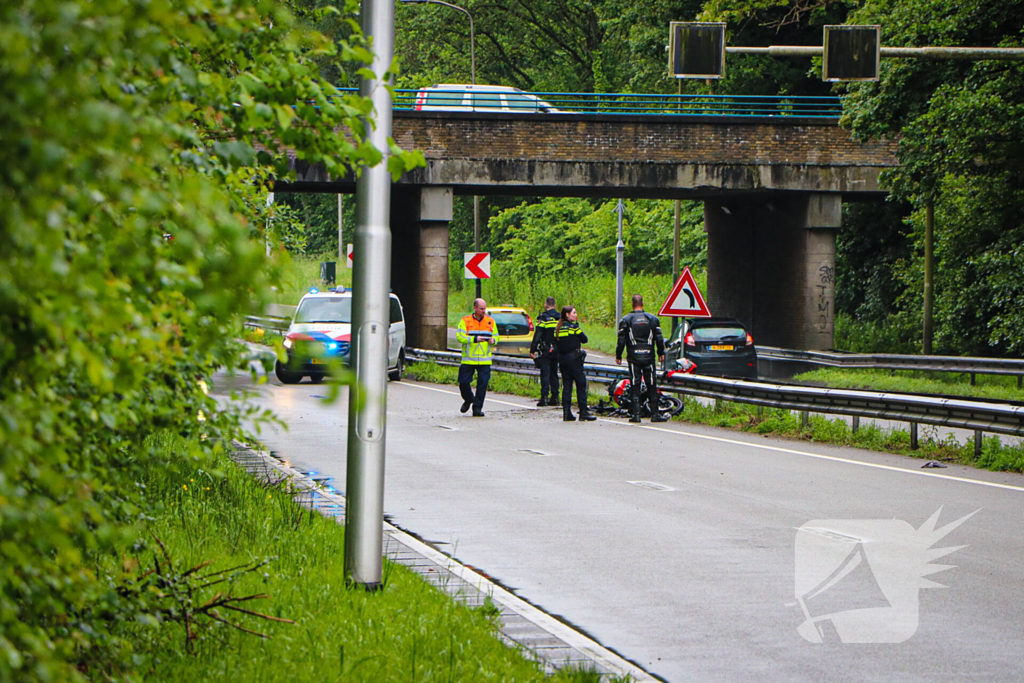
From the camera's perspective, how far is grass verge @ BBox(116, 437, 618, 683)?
5184mm

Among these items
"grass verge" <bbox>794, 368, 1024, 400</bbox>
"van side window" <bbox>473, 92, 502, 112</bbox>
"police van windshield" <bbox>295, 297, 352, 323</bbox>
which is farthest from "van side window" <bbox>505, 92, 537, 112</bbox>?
"grass verge" <bbox>794, 368, 1024, 400</bbox>

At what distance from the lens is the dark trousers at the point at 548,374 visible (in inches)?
870

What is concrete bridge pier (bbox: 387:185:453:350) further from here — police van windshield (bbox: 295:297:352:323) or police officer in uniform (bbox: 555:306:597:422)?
police officer in uniform (bbox: 555:306:597:422)

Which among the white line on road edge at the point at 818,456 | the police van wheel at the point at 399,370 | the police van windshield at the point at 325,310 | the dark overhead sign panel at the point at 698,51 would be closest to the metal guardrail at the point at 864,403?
the white line on road edge at the point at 818,456

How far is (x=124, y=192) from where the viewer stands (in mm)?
2291

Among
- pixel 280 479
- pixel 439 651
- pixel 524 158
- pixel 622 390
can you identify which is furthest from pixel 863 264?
pixel 439 651

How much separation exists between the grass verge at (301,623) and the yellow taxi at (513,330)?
96.4 ft

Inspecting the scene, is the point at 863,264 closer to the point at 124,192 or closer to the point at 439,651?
the point at 439,651

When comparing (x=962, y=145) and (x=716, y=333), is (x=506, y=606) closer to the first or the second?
(x=716, y=333)

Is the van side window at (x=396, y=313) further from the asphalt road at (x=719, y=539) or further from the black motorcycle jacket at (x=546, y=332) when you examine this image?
the asphalt road at (x=719, y=539)

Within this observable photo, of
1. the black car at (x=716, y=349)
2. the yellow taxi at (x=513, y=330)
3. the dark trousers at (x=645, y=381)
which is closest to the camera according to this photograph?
the dark trousers at (x=645, y=381)

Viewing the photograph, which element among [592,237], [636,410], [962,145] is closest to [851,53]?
[636,410]

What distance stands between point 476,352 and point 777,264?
16521 millimetres

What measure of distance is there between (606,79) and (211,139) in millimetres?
61943
